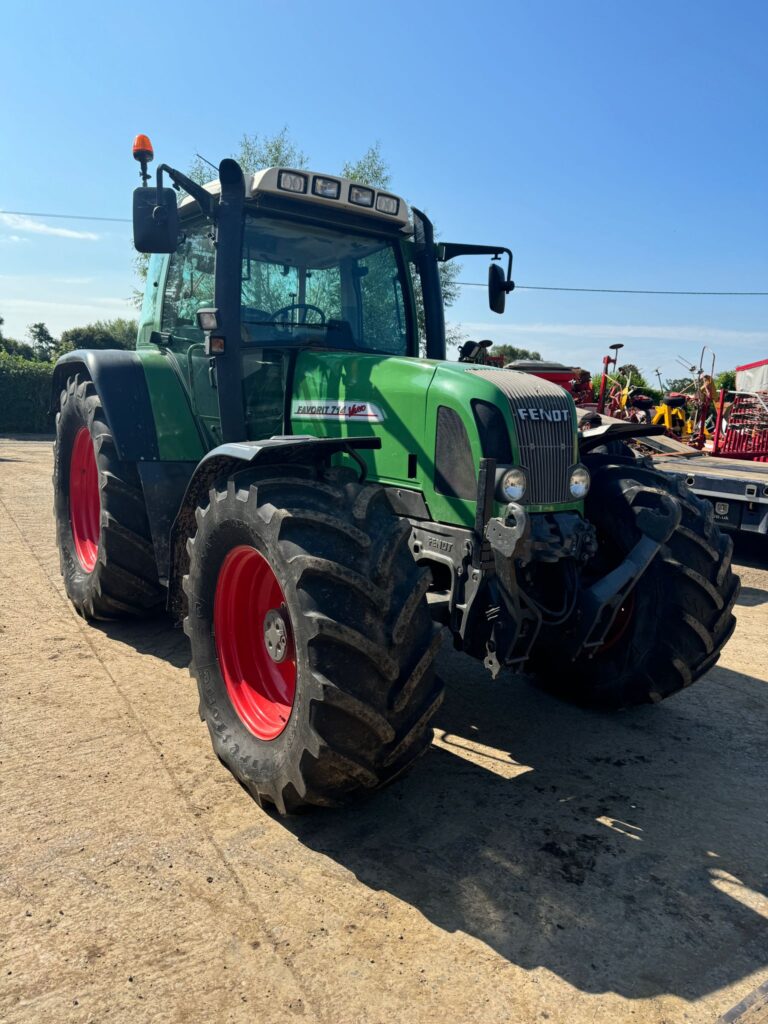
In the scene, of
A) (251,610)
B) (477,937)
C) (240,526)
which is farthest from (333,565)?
(477,937)

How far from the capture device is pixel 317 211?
4.14 metres

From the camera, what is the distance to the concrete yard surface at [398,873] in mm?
2207

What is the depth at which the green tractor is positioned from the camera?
9.21ft

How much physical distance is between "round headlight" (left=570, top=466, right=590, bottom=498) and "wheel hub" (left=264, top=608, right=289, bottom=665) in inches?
56.6

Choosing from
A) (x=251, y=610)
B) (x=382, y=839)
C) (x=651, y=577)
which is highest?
(x=651, y=577)

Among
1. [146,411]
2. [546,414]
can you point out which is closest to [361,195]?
[546,414]

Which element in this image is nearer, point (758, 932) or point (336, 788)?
point (758, 932)

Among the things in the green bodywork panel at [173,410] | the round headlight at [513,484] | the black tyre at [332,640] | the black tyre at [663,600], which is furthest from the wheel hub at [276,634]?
the green bodywork panel at [173,410]

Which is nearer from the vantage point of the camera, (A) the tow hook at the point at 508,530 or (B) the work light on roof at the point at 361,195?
(A) the tow hook at the point at 508,530

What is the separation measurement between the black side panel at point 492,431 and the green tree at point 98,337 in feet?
128

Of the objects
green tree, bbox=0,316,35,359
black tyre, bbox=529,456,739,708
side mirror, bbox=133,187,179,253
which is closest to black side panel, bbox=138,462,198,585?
side mirror, bbox=133,187,179,253

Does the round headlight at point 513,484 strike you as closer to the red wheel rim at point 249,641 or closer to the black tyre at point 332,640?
the black tyre at point 332,640

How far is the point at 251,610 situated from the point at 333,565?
1018 millimetres

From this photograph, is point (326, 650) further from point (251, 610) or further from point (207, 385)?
point (207, 385)
